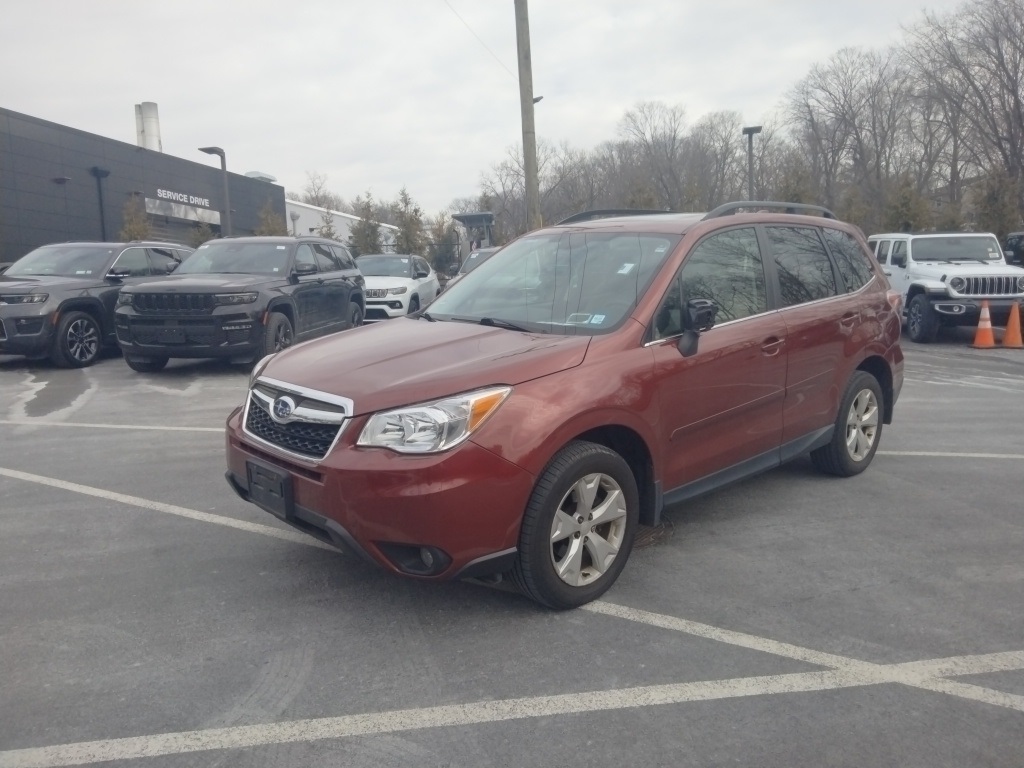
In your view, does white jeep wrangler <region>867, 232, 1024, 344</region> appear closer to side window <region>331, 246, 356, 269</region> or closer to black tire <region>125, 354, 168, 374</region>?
side window <region>331, 246, 356, 269</region>

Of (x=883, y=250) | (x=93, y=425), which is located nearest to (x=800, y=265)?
(x=93, y=425)

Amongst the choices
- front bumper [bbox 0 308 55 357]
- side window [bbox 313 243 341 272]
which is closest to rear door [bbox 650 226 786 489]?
side window [bbox 313 243 341 272]

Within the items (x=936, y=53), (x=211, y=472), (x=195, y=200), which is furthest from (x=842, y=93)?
(x=211, y=472)

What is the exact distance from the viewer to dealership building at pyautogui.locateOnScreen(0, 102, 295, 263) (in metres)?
27.2

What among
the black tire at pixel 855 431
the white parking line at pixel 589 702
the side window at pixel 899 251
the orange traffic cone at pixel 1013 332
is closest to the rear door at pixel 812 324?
the black tire at pixel 855 431

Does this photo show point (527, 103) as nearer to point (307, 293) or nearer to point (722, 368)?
point (307, 293)

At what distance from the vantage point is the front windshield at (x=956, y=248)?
16312 mm

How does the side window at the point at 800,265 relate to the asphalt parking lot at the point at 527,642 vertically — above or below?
above

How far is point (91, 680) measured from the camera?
3.45 m

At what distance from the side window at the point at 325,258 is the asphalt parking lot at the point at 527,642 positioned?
728 centimetres

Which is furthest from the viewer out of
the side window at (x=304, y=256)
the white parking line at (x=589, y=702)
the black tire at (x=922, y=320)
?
the black tire at (x=922, y=320)

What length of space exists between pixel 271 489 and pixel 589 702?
5.52 ft

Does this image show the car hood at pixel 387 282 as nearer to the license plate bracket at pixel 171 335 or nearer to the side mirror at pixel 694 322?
the license plate bracket at pixel 171 335

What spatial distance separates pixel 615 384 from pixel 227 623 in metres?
2.03
